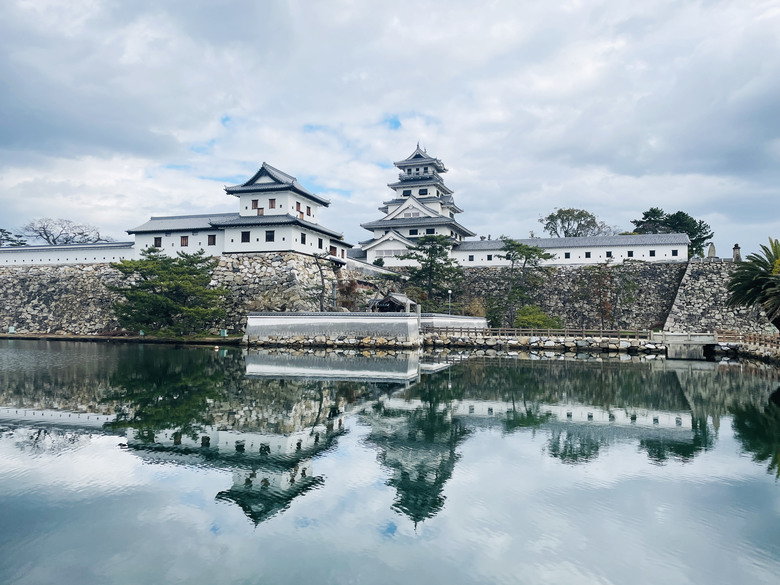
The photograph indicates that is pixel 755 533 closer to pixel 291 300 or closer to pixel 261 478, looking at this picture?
pixel 261 478

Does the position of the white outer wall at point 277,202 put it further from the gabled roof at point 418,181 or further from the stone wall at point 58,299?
the gabled roof at point 418,181

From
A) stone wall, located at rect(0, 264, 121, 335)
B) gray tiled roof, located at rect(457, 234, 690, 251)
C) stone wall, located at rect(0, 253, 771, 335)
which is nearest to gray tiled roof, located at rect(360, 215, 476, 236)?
gray tiled roof, located at rect(457, 234, 690, 251)

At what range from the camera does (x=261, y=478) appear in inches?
359

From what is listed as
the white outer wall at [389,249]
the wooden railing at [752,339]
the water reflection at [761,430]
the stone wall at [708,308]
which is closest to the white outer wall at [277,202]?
the white outer wall at [389,249]

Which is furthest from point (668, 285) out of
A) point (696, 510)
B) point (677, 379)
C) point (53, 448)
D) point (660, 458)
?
point (53, 448)

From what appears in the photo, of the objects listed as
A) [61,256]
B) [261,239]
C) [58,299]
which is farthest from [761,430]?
[61,256]

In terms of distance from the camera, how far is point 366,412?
14.4m

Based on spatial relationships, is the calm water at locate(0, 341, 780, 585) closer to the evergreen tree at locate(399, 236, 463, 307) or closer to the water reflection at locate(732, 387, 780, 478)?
the water reflection at locate(732, 387, 780, 478)

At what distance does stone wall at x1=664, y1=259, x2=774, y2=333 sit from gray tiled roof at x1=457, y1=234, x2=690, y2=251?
10.7 feet

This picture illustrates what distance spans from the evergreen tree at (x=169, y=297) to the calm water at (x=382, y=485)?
16899 millimetres

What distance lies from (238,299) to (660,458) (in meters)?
31.5

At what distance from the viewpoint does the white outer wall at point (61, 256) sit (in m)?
42.3

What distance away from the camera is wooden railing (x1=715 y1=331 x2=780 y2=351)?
88.9 feet

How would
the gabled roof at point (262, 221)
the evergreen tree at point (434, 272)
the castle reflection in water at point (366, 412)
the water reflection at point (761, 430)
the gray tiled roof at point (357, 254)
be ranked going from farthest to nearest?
1. the gray tiled roof at point (357, 254)
2. the evergreen tree at point (434, 272)
3. the gabled roof at point (262, 221)
4. the water reflection at point (761, 430)
5. the castle reflection in water at point (366, 412)
